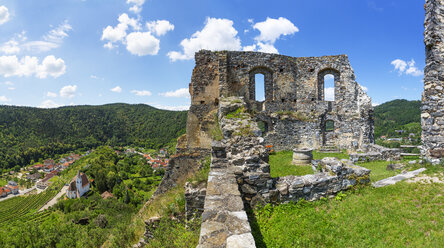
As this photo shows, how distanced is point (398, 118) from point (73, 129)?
148074 millimetres

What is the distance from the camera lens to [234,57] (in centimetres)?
1452

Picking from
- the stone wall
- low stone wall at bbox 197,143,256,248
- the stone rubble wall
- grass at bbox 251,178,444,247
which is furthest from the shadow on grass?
the stone wall

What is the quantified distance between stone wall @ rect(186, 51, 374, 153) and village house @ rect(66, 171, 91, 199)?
240 feet

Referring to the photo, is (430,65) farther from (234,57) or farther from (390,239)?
(234,57)

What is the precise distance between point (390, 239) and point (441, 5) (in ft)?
31.9

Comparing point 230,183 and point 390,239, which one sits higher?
point 230,183

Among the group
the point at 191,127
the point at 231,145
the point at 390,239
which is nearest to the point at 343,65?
the point at 191,127

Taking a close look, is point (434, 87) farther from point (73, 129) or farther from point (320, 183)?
point (73, 129)

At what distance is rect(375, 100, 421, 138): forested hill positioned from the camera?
64062 mm

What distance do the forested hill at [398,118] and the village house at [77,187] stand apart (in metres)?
92.3

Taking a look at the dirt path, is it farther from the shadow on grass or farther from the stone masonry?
the shadow on grass

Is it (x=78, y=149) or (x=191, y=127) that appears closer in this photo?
(x=191, y=127)

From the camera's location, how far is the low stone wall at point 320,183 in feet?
15.5

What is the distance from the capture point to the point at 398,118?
2958 inches
